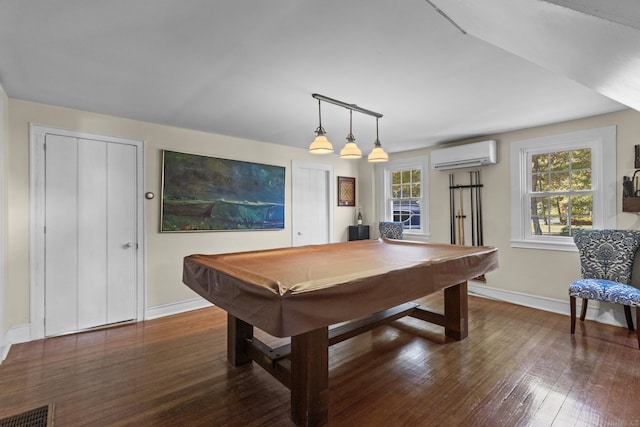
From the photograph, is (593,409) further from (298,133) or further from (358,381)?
(298,133)

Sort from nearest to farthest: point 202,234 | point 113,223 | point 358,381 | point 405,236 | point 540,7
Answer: point 540,7 < point 358,381 < point 113,223 < point 202,234 < point 405,236

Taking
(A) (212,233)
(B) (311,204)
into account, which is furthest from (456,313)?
(A) (212,233)

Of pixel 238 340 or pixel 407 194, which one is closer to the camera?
pixel 238 340

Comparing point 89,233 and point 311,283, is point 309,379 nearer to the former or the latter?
point 311,283

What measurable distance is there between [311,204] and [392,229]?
1.46 meters

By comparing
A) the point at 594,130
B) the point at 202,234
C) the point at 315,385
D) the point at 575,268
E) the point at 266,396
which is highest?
the point at 594,130

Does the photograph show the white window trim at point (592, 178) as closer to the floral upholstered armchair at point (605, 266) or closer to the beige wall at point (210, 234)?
the beige wall at point (210, 234)

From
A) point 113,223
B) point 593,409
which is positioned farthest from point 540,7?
point 113,223

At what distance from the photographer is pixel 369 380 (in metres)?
2.21

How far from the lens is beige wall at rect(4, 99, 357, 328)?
112 inches

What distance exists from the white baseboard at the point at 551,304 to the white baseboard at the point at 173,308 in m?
3.96

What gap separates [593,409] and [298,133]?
377cm

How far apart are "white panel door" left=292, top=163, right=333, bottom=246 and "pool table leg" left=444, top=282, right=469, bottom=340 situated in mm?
2617

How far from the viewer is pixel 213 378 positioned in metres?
2.24
